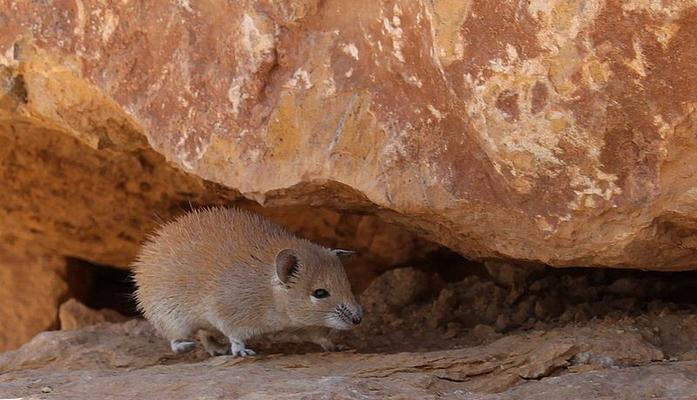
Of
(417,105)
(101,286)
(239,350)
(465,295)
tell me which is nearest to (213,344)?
(239,350)

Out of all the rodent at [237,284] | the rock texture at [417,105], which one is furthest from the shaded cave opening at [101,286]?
the rock texture at [417,105]

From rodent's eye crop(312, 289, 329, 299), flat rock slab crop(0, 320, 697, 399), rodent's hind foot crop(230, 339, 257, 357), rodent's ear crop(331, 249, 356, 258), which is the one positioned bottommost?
flat rock slab crop(0, 320, 697, 399)

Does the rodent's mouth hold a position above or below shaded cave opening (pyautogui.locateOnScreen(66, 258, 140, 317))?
below

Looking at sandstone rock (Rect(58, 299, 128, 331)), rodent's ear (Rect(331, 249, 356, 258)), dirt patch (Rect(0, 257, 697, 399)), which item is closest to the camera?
dirt patch (Rect(0, 257, 697, 399))

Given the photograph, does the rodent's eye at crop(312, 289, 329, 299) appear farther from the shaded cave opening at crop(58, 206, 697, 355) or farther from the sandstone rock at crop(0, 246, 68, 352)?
the sandstone rock at crop(0, 246, 68, 352)

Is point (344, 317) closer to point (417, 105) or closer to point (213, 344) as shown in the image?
point (213, 344)

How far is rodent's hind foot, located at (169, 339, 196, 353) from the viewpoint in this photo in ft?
17.2

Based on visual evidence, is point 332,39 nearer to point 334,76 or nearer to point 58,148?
point 334,76

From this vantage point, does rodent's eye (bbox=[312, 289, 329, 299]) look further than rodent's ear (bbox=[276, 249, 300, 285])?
Yes

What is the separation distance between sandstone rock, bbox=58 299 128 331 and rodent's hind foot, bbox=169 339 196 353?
1355 mm

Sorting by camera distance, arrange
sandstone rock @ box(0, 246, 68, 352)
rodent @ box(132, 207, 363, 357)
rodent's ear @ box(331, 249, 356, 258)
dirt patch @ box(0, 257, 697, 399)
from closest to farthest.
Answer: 1. dirt patch @ box(0, 257, 697, 399)
2. rodent @ box(132, 207, 363, 357)
3. rodent's ear @ box(331, 249, 356, 258)
4. sandstone rock @ box(0, 246, 68, 352)

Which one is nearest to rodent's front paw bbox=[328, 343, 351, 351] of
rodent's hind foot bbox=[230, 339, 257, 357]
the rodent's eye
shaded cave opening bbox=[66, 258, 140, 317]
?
the rodent's eye

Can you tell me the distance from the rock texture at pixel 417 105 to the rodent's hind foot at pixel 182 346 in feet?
3.38

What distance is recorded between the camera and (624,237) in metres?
3.93
